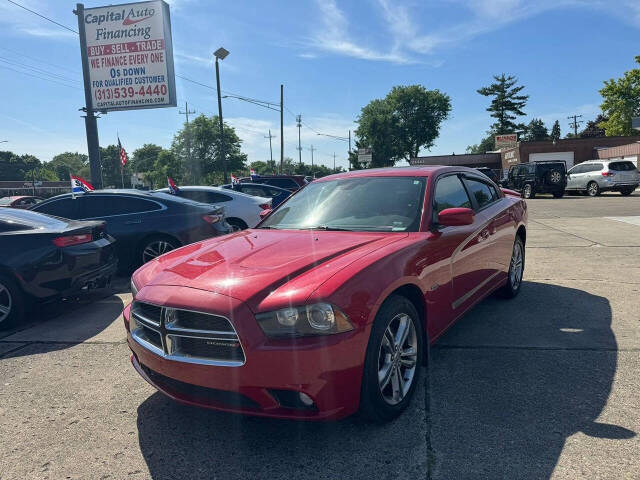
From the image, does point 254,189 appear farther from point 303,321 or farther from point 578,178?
point 578,178

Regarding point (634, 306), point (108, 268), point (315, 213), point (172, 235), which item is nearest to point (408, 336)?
point (315, 213)

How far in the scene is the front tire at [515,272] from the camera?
504 centimetres

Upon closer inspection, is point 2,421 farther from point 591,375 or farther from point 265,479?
point 591,375

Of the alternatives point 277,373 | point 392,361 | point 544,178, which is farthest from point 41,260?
point 544,178

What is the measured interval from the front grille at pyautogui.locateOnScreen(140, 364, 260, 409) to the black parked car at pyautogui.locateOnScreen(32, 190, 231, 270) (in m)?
4.78

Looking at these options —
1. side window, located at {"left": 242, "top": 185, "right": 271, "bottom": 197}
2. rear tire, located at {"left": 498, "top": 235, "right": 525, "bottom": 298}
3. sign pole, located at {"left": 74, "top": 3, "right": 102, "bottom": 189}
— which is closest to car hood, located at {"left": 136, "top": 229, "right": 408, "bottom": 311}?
rear tire, located at {"left": 498, "top": 235, "right": 525, "bottom": 298}

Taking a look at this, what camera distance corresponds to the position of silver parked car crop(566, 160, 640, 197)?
22312mm

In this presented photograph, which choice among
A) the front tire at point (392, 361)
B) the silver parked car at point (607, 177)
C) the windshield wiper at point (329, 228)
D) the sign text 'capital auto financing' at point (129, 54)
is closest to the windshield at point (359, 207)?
the windshield wiper at point (329, 228)

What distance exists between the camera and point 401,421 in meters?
2.68

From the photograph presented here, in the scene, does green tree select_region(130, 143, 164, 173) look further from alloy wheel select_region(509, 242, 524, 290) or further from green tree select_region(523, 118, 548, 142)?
Answer: alloy wheel select_region(509, 242, 524, 290)

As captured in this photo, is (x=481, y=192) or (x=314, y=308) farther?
(x=481, y=192)

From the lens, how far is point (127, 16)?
56.4 feet

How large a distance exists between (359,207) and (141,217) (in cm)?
464

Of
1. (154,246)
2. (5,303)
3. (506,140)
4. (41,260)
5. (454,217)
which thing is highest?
(506,140)
